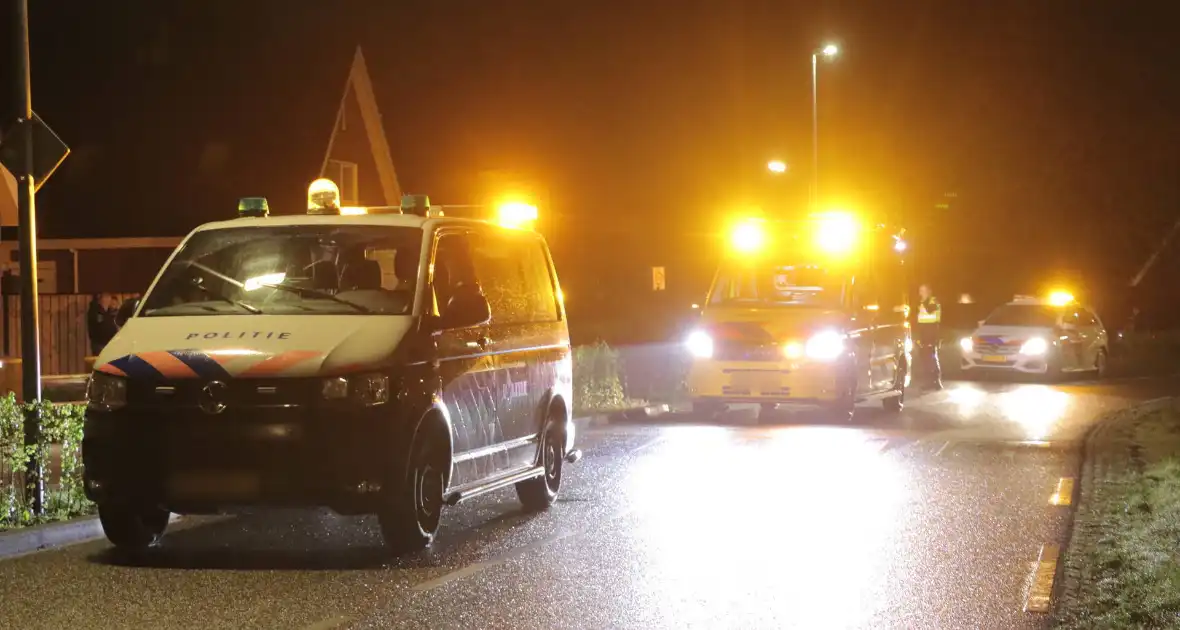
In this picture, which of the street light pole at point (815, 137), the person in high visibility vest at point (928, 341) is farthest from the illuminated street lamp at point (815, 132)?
the person in high visibility vest at point (928, 341)

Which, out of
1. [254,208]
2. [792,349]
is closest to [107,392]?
[254,208]

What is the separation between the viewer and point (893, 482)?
13391 mm

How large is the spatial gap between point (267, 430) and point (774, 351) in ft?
35.8

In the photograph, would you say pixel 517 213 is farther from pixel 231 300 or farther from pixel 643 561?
pixel 643 561

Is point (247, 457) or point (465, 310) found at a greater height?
point (465, 310)

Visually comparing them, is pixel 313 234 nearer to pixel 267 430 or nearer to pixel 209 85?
pixel 267 430

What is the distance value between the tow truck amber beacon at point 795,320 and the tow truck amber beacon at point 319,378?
8.05m

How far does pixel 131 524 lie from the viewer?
9.77 m

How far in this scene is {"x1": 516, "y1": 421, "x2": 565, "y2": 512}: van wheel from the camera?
1181cm

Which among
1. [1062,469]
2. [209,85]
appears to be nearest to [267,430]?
[1062,469]

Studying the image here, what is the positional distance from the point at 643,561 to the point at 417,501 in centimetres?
141

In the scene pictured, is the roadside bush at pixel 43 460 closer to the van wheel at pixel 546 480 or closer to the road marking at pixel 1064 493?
the van wheel at pixel 546 480

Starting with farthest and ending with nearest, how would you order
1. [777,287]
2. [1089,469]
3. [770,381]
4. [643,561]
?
[777,287], [770,381], [1089,469], [643,561]

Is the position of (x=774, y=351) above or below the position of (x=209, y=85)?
below
